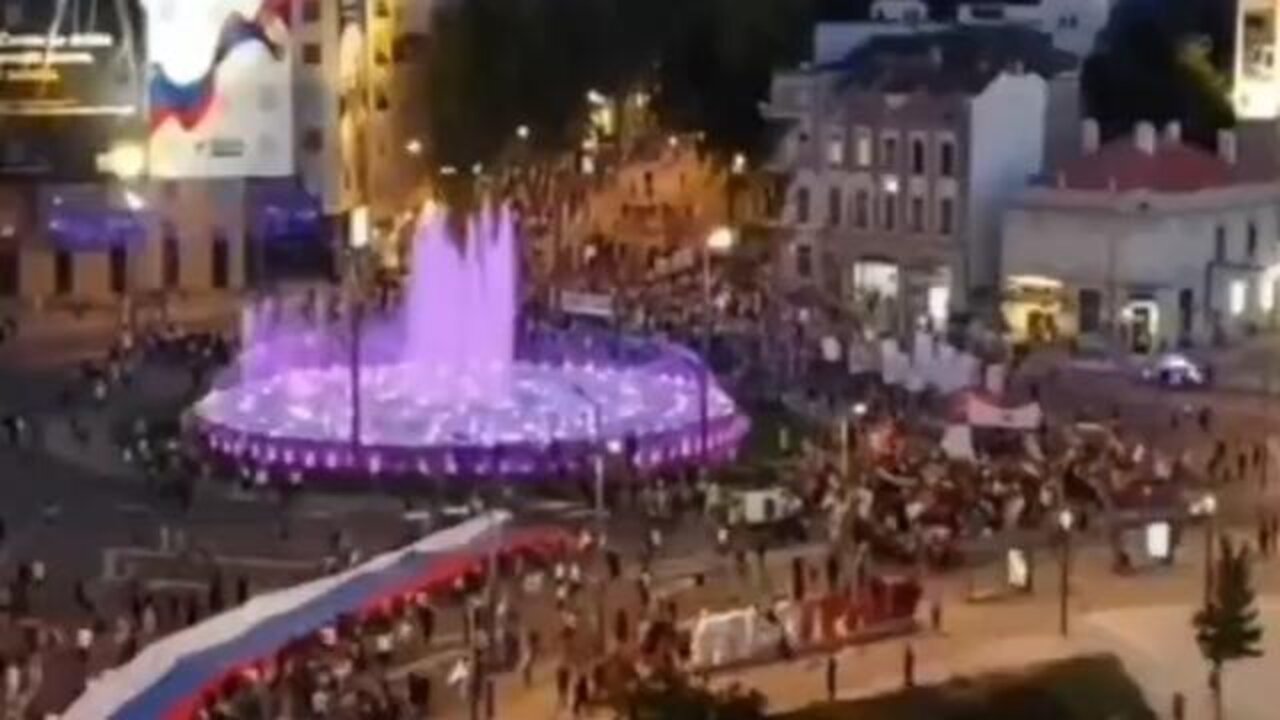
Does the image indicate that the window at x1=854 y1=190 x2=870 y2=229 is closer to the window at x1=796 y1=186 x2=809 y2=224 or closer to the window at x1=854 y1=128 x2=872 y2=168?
the window at x1=854 y1=128 x2=872 y2=168

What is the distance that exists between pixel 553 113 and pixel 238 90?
2081 centimetres

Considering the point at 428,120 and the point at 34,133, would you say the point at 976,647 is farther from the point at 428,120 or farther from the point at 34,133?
the point at 428,120

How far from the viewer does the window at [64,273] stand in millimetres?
89438

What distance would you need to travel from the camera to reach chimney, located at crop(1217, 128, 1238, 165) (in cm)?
8769

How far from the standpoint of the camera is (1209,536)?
179 ft

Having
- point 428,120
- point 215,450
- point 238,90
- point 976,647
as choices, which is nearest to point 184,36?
point 238,90

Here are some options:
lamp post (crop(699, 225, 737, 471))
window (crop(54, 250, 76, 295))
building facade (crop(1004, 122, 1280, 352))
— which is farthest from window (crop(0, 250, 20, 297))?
building facade (crop(1004, 122, 1280, 352))

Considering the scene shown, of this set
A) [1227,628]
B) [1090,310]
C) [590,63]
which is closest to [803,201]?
[1090,310]

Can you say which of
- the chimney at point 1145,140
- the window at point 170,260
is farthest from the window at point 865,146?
the window at point 170,260

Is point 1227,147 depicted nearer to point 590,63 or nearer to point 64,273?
point 590,63

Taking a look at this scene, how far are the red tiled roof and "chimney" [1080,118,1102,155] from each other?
4.77ft

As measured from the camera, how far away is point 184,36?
8588 cm

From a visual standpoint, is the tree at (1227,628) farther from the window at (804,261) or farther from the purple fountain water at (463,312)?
the window at (804,261)

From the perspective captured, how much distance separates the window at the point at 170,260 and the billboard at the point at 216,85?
2.68 metres
